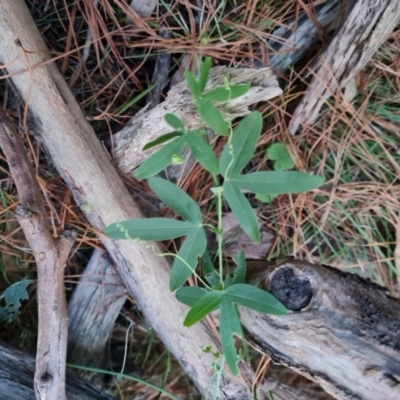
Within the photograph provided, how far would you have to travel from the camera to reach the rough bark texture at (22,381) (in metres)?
1.06

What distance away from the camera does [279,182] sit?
774 mm

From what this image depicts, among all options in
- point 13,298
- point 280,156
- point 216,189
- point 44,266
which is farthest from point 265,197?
point 13,298

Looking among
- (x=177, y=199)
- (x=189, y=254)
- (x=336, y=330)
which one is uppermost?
(x=177, y=199)

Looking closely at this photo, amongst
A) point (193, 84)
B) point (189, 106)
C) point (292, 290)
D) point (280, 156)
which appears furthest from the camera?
point (280, 156)

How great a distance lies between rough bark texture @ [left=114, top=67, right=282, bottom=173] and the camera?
98 cm

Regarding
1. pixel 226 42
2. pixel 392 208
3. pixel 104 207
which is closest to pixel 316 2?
pixel 226 42

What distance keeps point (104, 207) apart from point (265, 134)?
1.75ft

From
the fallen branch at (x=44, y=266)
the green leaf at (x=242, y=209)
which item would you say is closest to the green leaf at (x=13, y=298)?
the fallen branch at (x=44, y=266)

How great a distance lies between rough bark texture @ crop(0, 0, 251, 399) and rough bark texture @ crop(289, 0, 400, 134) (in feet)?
1.91

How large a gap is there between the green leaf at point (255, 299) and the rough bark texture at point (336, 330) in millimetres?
41

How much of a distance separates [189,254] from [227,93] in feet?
1.03

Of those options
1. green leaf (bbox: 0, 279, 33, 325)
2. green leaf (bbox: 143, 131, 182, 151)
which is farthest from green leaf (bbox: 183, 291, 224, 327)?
green leaf (bbox: 0, 279, 33, 325)

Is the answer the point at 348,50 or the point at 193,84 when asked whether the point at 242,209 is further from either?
the point at 348,50

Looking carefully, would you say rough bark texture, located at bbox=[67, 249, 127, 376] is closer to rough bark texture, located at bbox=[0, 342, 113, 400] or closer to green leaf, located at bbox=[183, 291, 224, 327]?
rough bark texture, located at bbox=[0, 342, 113, 400]
